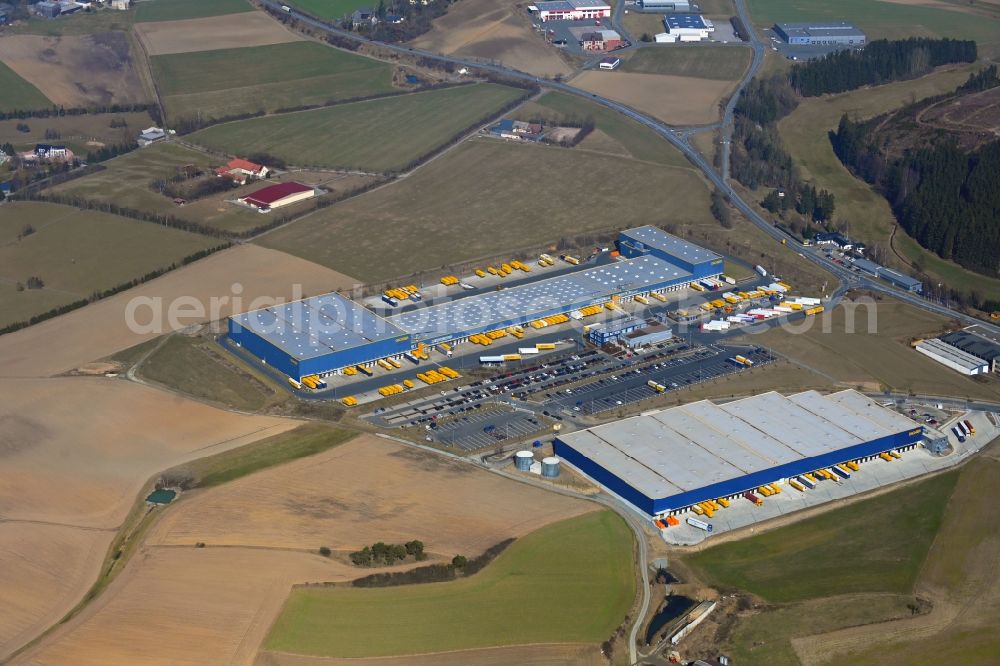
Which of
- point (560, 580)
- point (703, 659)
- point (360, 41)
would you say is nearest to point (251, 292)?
point (560, 580)

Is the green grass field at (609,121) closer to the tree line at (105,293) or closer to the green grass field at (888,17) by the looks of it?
the green grass field at (888,17)

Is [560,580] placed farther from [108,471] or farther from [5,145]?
[5,145]

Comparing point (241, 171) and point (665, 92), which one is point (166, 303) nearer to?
point (241, 171)

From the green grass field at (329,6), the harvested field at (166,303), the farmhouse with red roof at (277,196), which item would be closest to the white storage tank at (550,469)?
the harvested field at (166,303)

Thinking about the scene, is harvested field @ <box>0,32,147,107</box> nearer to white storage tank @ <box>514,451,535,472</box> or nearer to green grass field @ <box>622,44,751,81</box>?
green grass field @ <box>622,44,751,81</box>

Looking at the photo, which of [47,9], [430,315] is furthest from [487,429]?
[47,9]

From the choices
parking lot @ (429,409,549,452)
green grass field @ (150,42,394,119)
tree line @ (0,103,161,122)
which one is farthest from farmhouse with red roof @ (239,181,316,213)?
parking lot @ (429,409,549,452)
